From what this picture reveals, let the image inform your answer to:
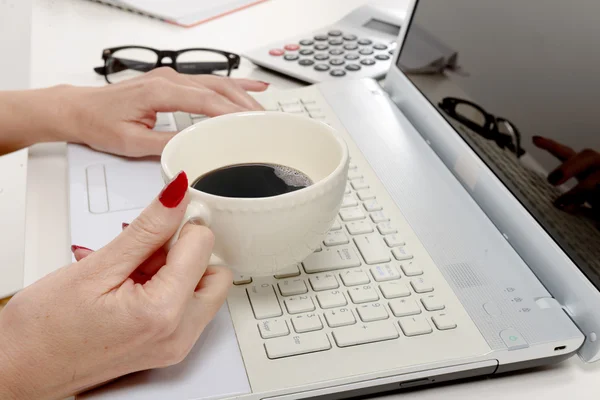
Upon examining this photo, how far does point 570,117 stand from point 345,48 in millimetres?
457

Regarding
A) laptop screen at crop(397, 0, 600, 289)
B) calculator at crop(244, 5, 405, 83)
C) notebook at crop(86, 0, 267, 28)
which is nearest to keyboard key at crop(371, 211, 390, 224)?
laptop screen at crop(397, 0, 600, 289)

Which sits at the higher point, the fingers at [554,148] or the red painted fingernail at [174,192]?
the fingers at [554,148]

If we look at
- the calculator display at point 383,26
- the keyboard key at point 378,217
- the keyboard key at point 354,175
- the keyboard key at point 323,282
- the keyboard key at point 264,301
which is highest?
the calculator display at point 383,26

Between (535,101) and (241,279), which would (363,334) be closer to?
(241,279)

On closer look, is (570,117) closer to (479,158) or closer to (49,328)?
(479,158)

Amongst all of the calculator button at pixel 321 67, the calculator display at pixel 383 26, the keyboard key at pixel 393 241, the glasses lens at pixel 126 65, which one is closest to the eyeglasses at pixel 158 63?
the glasses lens at pixel 126 65

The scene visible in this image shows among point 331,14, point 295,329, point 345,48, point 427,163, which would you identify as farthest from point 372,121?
point 331,14

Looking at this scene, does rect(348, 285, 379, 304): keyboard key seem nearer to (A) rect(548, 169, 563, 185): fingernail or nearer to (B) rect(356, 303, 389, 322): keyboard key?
(B) rect(356, 303, 389, 322): keyboard key

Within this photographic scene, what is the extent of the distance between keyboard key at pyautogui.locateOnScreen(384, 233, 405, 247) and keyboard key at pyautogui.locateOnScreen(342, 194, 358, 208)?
0.05m

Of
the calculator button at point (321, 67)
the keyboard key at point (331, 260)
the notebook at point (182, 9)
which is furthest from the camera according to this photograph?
the notebook at point (182, 9)

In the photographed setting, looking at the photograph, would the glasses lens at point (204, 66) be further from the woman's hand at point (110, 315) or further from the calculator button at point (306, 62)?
the woman's hand at point (110, 315)

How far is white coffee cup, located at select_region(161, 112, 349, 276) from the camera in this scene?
1.23 ft

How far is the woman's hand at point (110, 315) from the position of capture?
1.18ft

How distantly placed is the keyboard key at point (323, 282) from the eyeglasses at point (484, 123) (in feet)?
0.62
